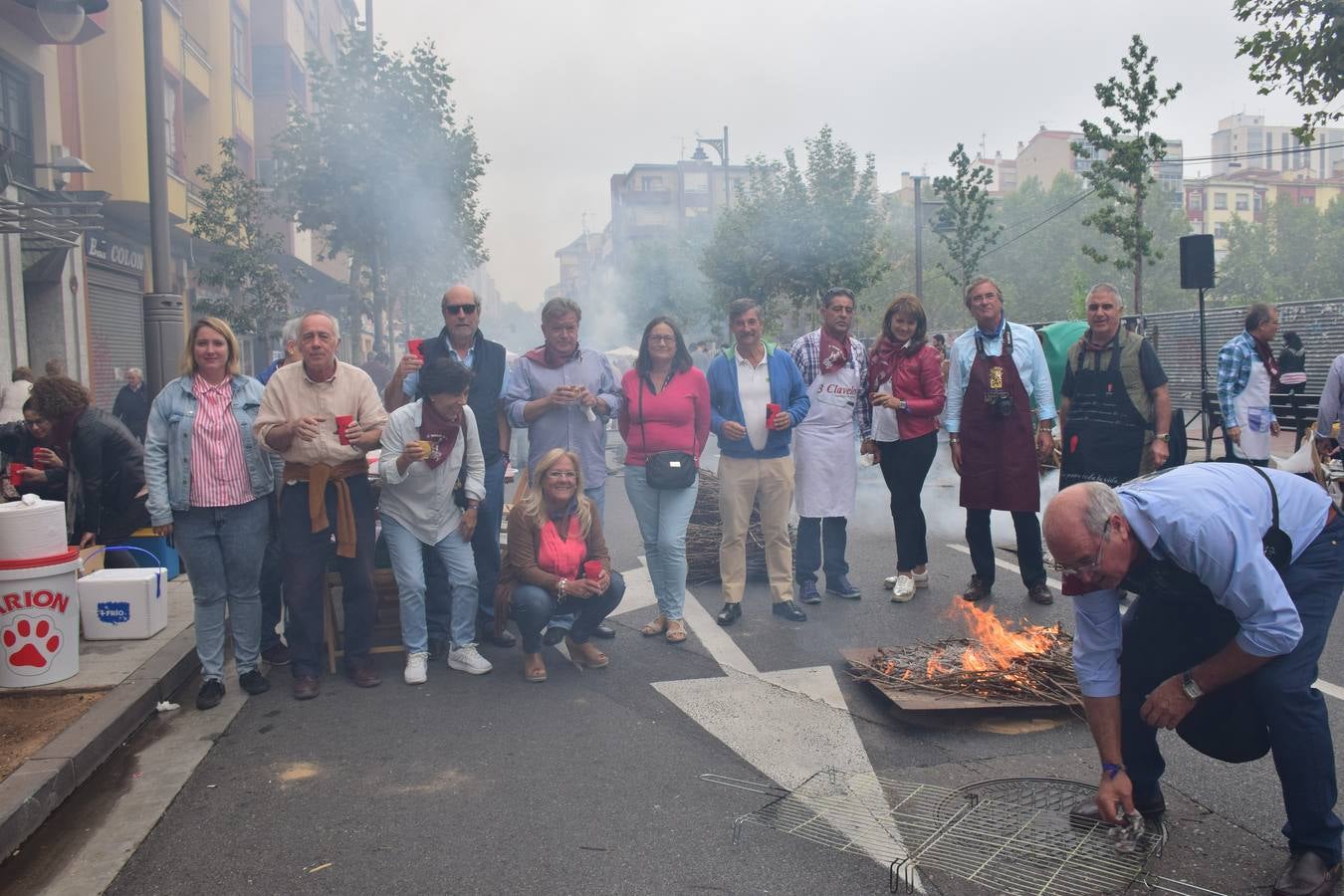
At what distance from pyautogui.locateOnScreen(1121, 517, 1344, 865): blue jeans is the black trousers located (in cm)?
332

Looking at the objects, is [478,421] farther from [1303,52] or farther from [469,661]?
[1303,52]

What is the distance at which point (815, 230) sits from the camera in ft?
94.8

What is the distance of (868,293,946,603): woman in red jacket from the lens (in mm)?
6902

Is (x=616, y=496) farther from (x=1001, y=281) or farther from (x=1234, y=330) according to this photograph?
(x=1001, y=281)

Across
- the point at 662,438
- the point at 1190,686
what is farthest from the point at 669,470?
the point at 1190,686

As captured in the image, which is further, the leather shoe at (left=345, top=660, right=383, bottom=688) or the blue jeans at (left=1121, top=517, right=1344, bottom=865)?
the leather shoe at (left=345, top=660, right=383, bottom=688)

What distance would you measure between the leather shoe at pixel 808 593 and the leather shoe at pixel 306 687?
10.3ft

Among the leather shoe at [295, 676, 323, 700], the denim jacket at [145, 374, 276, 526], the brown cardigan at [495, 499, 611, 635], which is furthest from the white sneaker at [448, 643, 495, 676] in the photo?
the denim jacket at [145, 374, 276, 526]

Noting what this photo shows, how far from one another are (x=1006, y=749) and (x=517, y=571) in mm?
2622

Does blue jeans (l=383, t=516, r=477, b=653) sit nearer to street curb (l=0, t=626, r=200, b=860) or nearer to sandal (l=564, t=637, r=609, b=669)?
sandal (l=564, t=637, r=609, b=669)

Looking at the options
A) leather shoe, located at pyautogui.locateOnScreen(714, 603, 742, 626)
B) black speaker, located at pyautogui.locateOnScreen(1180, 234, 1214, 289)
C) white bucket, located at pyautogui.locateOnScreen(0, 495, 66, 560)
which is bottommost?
leather shoe, located at pyautogui.locateOnScreen(714, 603, 742, 626)

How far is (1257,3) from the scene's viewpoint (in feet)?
33.1

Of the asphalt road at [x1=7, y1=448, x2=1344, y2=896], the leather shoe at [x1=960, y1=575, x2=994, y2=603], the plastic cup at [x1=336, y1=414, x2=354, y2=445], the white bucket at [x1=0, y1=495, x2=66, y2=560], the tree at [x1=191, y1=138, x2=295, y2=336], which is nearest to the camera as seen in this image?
the asphalt road at [x1=7, y1=448, x2=1344, y2=896]

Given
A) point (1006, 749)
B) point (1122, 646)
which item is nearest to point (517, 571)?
point (1006, 749)
